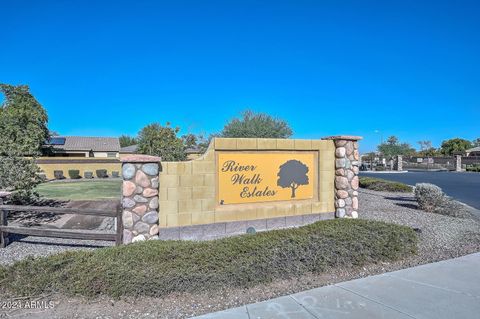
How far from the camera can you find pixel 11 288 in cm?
419

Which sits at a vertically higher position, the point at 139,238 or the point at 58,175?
the point at 58,175

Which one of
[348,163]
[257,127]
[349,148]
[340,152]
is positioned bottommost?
[348,163]

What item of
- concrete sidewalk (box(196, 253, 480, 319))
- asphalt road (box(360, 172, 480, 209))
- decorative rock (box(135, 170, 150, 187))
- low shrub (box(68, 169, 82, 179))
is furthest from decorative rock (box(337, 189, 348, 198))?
low shrub (box(68, 169, 82, 179))

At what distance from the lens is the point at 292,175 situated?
26.8 ft

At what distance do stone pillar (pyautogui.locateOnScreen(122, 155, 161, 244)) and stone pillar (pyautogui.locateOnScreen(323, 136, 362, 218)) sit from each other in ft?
15.8

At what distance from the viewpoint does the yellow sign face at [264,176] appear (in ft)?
24.4

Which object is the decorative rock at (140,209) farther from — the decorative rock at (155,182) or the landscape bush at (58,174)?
the landscape bush at (58,174)

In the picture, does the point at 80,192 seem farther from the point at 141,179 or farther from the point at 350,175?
the point at 350,175

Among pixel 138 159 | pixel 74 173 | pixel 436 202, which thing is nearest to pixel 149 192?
pixel 138 159

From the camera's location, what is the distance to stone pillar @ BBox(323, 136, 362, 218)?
28.4 feet

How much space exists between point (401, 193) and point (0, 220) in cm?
1720

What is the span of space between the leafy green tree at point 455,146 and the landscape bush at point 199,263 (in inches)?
3722

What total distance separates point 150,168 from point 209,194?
1475 millimetres

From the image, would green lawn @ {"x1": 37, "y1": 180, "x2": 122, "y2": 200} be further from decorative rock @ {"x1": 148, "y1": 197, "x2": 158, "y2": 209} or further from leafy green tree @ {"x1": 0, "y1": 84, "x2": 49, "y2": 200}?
decorative rock @ {"x1": 148, "y1": 197, "x2": 158, "y2": 209}
